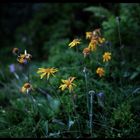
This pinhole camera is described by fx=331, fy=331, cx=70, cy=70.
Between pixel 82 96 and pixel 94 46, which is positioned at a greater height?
pixel 94 46

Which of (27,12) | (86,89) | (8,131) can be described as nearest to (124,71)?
(86,89)

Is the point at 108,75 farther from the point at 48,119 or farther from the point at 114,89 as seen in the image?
the point at 48,119

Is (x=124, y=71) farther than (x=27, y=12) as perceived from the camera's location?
No

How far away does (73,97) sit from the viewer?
99.4 inches

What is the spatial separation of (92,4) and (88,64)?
6.12 ft

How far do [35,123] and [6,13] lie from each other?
10.7ft

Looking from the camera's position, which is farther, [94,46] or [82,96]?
[82,96]

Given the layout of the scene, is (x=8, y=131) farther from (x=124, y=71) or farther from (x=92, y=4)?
(x=92, y=4)

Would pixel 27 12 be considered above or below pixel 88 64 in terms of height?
above

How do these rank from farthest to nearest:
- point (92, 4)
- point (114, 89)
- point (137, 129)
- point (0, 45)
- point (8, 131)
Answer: point (0, 45)
point (92, 4)
point (114, 89)
point (8, 131)
point (137, 129)

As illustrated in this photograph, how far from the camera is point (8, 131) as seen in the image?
2617 mm

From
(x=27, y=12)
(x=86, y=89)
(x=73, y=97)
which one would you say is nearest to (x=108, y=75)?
(x=86, y=89)

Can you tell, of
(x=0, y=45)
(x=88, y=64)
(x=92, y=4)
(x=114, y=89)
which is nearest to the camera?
(x=114, y=89)

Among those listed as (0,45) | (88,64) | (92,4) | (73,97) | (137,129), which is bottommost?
(137,129)
